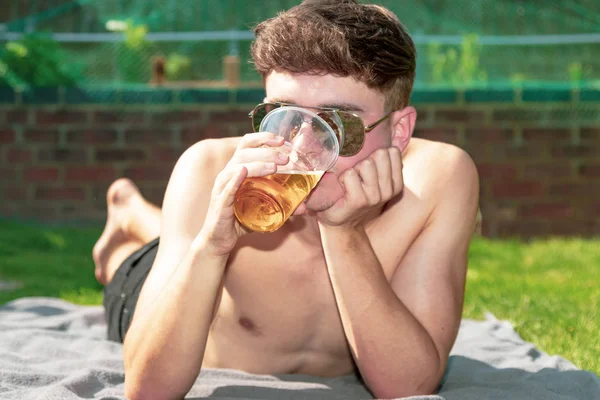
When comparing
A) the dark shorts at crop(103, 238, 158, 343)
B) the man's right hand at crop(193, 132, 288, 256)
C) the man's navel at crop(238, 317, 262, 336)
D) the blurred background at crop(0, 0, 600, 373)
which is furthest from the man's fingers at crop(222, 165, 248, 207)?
the blurred background at crop(0, 0, 600, 373)

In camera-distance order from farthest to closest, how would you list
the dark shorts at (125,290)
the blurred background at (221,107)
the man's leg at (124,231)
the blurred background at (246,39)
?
the blurred background at (246,39)
the blurred background at (221,107)
the man's leg at (124,231)
the dark shorts at (125,290)

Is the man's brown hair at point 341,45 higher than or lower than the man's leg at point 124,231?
higher

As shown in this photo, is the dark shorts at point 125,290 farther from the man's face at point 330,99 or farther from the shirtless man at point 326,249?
the man's face at point 330,99

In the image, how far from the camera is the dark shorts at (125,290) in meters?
3.50

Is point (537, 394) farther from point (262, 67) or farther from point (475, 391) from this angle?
point (262, 67)

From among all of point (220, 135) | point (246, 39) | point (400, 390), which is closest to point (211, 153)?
point (400, 390)

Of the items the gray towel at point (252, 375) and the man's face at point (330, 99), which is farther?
the gray towel at point (252, 375)

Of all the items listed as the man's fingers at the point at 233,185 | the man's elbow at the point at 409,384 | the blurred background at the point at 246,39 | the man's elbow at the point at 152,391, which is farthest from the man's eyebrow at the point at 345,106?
the blurred background at the point at 246,39

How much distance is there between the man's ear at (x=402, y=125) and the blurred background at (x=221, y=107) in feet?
9.92

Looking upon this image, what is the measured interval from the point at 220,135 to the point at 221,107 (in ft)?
0.78

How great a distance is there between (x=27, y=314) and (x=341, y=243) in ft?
7.04

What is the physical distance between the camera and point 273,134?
2053 millimetres

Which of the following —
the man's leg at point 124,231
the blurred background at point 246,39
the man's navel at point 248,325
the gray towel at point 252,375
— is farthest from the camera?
the blurred background at point 246,39

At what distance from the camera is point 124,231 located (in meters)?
4.33
